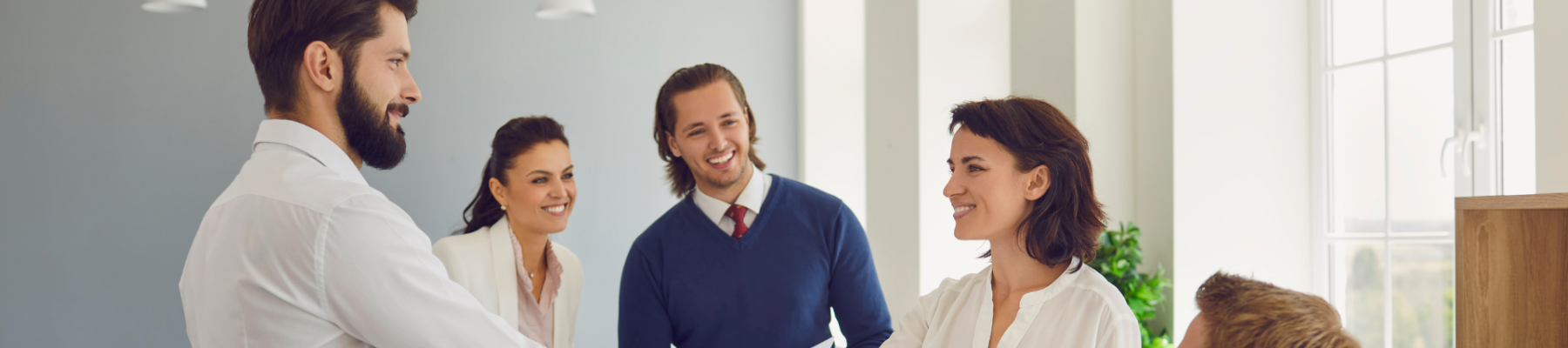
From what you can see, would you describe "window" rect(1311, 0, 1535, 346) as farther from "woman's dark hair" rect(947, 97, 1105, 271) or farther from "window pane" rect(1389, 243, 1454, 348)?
"woman's dark hair" rect(947, 97, 1105, 271)

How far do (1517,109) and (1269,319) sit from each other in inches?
88.7

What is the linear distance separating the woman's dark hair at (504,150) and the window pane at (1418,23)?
2808 mm

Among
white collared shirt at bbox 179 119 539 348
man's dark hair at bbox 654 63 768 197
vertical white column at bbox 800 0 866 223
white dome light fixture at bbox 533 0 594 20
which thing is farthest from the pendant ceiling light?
vertical white column at bbox 800 0 866 223

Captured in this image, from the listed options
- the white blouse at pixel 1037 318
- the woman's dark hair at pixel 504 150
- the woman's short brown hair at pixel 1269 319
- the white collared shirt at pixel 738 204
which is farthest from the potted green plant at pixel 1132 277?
the woman's short brown hair at pixel 1269 319

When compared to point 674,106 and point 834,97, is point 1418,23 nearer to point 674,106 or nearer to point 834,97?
point 834,97

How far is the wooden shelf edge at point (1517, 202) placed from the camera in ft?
4.92

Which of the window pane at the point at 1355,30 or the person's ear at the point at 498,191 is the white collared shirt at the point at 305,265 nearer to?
the person's ear at the point at 498,191

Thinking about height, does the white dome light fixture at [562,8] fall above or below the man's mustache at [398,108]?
above

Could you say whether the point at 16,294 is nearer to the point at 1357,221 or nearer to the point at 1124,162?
the point at 1124,162

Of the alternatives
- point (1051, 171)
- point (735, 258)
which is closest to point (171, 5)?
point (735, 258)

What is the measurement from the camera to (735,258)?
2035 millimetres

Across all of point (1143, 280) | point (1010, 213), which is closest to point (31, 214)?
point (1010, 213)

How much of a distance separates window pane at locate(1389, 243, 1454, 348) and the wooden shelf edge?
1363 mm

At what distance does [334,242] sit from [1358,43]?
130 inches
